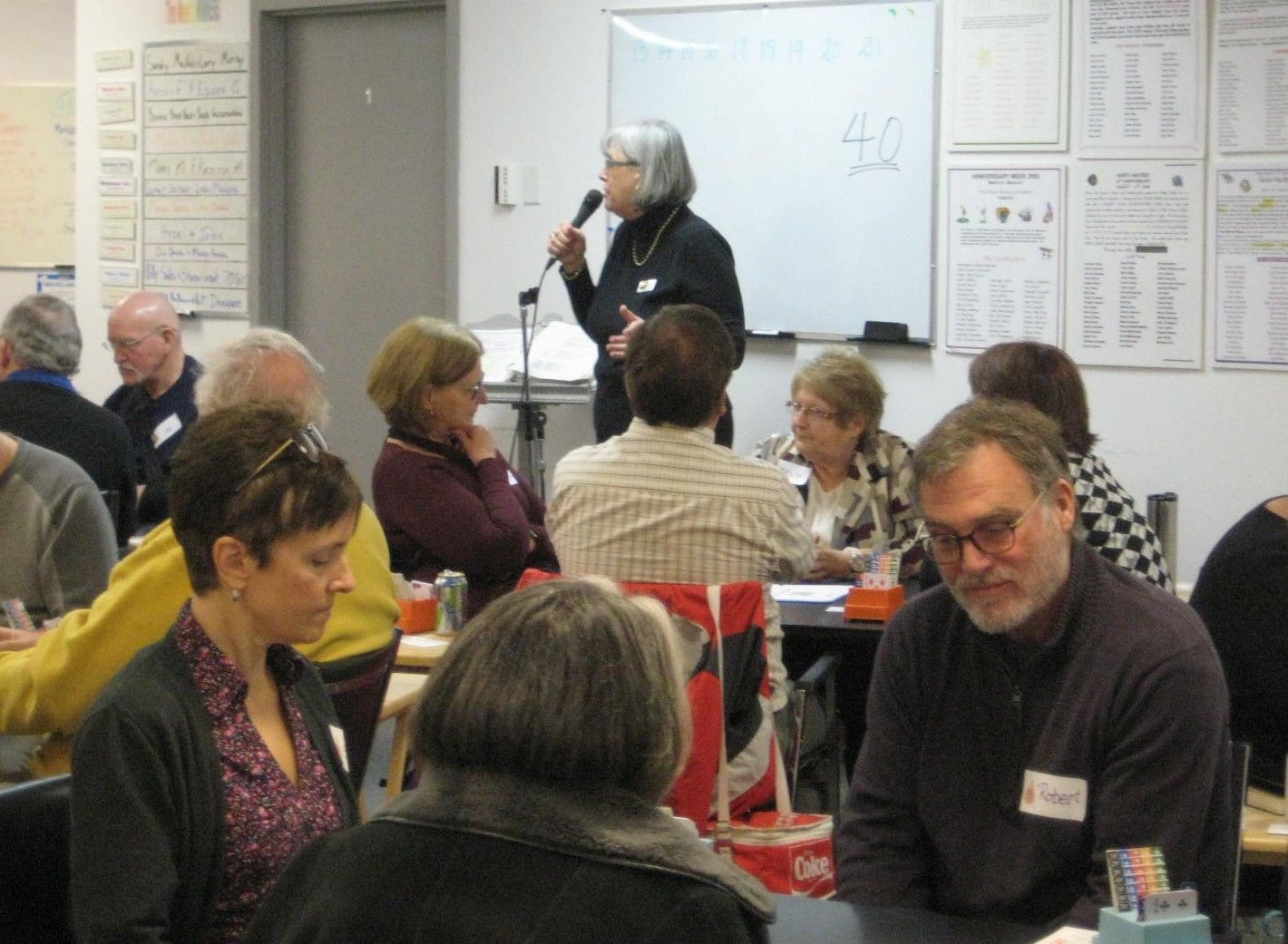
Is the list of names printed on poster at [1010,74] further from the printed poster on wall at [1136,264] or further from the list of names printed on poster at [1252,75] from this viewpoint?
the list of names printed on poster at [1252,75]

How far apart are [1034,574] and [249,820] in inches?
41.2

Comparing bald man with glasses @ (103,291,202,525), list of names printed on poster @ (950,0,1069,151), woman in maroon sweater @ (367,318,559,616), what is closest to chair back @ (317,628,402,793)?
woman in maroon sweater @ (367,318,559,616)

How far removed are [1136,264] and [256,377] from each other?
3.62m

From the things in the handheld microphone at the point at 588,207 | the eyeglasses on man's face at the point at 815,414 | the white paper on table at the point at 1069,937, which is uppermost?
the handheld microphone at the point at 588,207

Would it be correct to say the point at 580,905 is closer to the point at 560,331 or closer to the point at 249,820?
the point at 249,820

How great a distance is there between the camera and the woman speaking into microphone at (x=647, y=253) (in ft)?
17.3

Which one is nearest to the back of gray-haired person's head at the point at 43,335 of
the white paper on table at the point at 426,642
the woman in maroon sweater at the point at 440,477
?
the woman in maroon sweater at the point at 440,477

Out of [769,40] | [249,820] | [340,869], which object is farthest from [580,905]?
[769,40]

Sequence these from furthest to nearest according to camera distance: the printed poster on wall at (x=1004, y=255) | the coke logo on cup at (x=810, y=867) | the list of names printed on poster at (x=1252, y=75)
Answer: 1. the printed poster on wall at (x=1004, y=255)
2. the list of names printed on poster at (x=1252, y=75)
3. the coke logo on cup at (x=810, y=867)

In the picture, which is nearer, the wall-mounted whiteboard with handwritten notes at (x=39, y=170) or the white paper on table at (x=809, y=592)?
the white paper on table at (x=809, y=592)

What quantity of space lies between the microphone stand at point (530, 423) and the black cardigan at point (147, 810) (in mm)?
4231

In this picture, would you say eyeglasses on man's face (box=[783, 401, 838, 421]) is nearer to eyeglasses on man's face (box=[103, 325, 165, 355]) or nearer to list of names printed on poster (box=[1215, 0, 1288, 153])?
list of names printed on poster (box=[1215, 0, 1288, 153])

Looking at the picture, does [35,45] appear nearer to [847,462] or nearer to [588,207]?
[588,207]

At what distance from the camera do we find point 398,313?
715 centimetres
